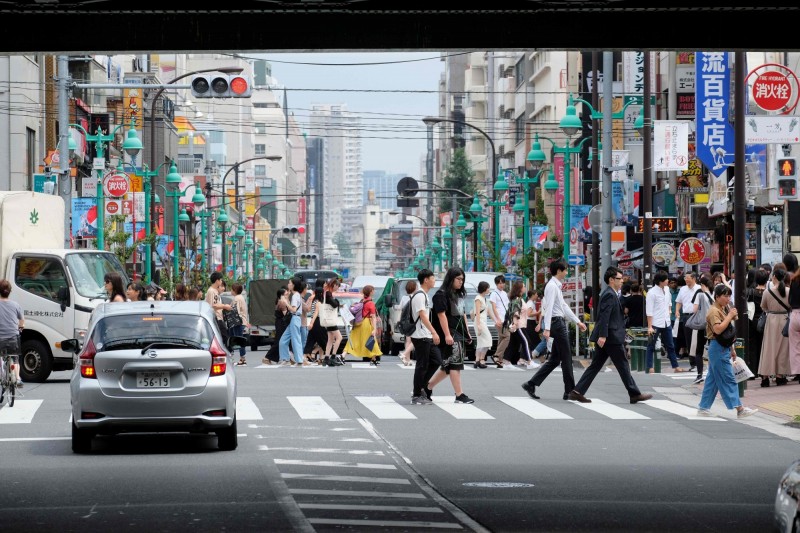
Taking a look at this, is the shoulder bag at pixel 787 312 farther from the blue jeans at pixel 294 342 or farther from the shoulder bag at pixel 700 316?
the blue jeans at pixel 294 342

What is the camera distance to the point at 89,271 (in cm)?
2800

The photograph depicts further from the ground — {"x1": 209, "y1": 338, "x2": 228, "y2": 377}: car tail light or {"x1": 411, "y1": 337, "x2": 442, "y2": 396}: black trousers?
{"x1": 209, "y1": 338, "x2": 228, "y2": 377}: car tail light

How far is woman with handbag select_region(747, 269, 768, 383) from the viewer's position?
26.0m

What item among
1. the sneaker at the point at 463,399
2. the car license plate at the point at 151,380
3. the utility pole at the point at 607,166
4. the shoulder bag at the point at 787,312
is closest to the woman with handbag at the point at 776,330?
the shoulder bag at the point at 787,312

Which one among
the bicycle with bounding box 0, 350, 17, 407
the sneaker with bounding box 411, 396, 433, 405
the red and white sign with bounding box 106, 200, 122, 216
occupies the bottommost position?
the sneaker with bounding box 411, 396, 433, 405

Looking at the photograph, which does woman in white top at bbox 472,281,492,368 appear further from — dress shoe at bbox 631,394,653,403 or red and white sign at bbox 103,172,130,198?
red and white sign at bbox 103,172,130,198

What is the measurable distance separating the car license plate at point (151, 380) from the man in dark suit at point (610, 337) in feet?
27.3

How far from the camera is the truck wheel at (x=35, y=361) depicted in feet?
89.7

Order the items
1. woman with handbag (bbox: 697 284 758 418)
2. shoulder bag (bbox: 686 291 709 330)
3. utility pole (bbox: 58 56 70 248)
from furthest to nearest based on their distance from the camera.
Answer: utility pole (bbox: 58 56 70 248) → shoulder bag (bbox: 686 291 709 330) → woman with handbag (bbox: 697 284 758 418)

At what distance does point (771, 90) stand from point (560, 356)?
12.0 meters

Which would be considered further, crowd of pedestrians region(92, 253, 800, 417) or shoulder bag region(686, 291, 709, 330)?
shoulder bag region(686, 291, 709, 330)

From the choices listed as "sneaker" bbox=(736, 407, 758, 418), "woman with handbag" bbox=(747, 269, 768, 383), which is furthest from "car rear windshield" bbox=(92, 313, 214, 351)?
"woman with handbag" bbox=(747, 269, 768, 383)

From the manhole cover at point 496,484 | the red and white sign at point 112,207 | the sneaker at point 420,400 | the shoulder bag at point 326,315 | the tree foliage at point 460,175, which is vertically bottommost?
the sneaker at point 420,400

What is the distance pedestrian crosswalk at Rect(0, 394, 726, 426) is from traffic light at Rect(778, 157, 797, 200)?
308 inches
